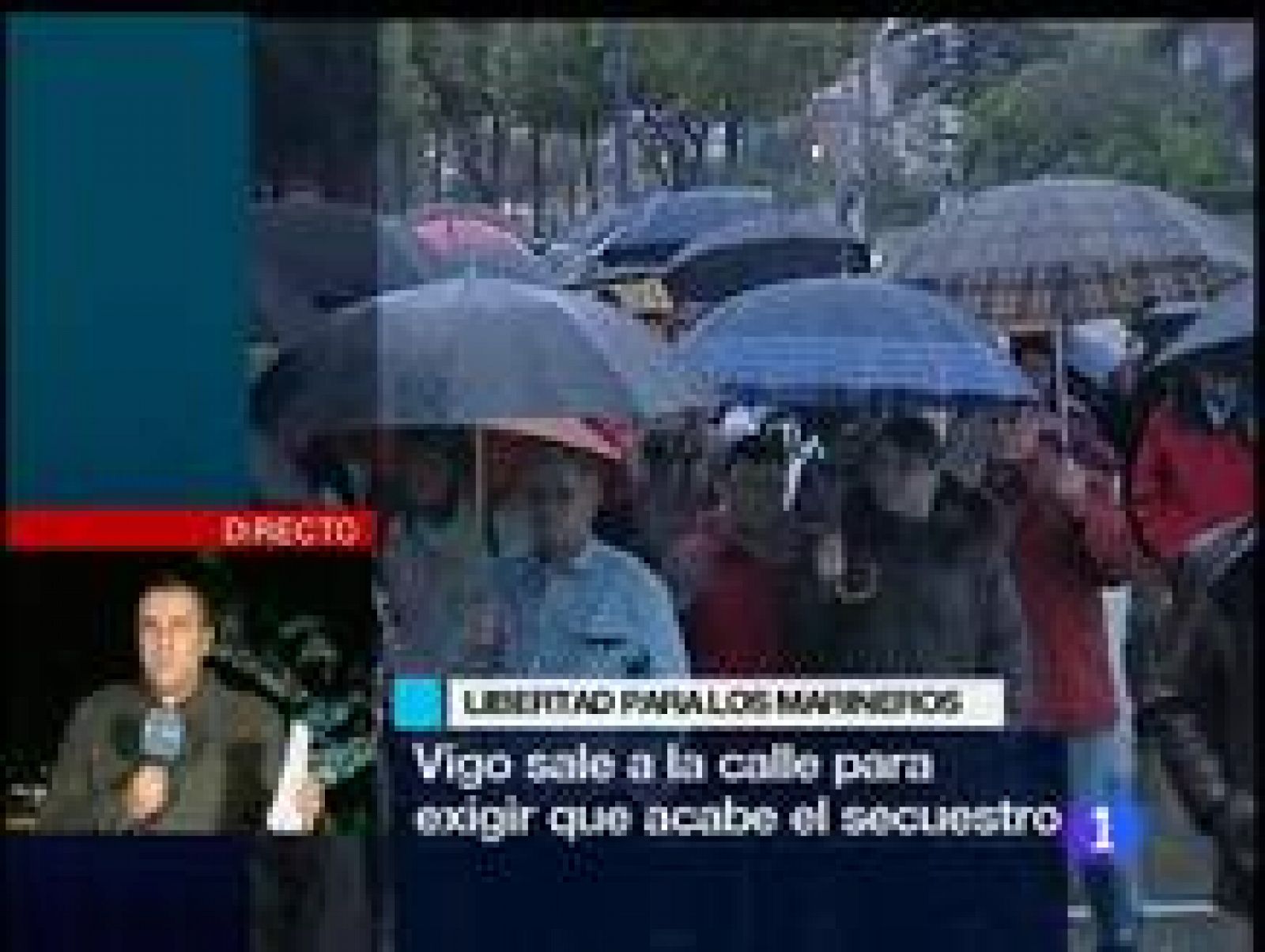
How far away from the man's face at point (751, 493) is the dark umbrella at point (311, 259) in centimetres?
65

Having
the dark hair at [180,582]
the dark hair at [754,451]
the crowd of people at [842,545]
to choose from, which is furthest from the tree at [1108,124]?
the dark hair at [180,582]

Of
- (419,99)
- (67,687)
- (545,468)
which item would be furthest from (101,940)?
(419,99)

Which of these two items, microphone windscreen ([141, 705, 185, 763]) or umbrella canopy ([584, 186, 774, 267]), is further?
microphone windscreen ([141, 705, 185, 763])

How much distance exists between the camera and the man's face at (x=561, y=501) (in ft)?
22.2

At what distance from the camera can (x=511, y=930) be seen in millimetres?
6852

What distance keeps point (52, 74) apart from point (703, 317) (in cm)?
115

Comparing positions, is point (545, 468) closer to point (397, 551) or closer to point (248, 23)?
point (397, 551)

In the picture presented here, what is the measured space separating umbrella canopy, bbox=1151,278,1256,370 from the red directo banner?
1.39 metres

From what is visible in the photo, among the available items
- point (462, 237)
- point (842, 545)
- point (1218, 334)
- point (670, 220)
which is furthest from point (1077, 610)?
point (462, 237)

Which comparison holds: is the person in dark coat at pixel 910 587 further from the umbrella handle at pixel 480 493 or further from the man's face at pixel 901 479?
the umbrella handle at pixel 480 493

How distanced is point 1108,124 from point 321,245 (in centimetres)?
133

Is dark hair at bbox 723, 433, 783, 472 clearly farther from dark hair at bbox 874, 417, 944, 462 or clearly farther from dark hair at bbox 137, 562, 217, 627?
dark hair at bbox 137, 562, 217, 627

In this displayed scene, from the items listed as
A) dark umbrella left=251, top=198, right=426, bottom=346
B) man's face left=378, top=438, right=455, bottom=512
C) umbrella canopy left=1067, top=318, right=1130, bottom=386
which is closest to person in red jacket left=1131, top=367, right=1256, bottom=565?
umbrella canopy left=1067, top=318, right=1130, bottom=386

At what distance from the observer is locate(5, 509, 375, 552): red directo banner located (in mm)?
6742
